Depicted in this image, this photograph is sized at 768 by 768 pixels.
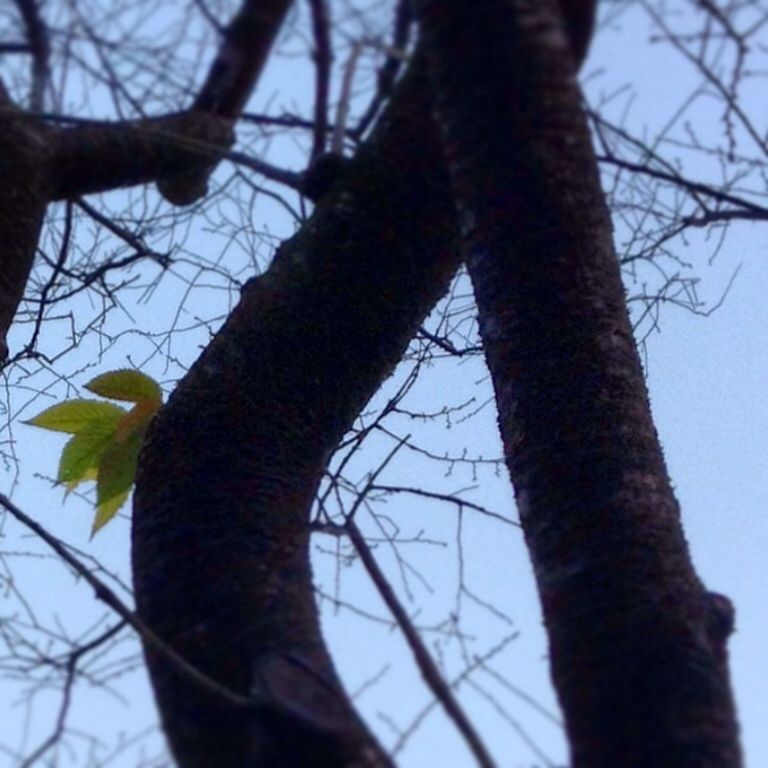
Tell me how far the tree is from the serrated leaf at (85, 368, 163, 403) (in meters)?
0.12

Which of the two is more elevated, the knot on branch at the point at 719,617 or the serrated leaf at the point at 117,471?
the serrated leaf at the point at 117,471

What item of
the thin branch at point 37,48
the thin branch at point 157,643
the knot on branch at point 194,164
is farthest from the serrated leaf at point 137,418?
the thin branch at point 37,48

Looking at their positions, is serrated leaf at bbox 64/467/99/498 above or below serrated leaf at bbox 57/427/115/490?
below

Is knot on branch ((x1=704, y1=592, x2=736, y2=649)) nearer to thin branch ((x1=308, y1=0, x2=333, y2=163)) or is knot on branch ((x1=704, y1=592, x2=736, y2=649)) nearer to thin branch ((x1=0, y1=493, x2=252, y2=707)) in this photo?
thin branch ((x1=0, y1=493, x2=252, y2=707))

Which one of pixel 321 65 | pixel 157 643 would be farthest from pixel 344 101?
pixel 157 643

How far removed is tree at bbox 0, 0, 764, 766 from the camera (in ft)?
2.39

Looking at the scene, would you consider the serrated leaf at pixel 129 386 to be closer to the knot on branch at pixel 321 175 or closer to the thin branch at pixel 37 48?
the knot on branch at pixel 321 175

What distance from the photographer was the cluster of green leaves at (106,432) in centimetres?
119

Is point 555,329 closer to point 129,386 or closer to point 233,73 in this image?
point 129,386

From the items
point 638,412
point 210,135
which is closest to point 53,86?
point 210,135

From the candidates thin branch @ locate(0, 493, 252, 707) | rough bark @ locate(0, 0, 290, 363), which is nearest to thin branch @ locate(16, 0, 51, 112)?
rough bark @ locate(0, 0, 290, 363)

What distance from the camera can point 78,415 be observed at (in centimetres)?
126

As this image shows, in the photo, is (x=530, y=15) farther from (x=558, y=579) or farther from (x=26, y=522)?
(x=26, y=522)

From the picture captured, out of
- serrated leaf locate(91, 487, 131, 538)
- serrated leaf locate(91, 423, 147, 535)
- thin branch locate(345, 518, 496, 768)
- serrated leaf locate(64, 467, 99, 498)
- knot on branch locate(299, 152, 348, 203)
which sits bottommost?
thin branch locate(345, 518, 496, 768)
